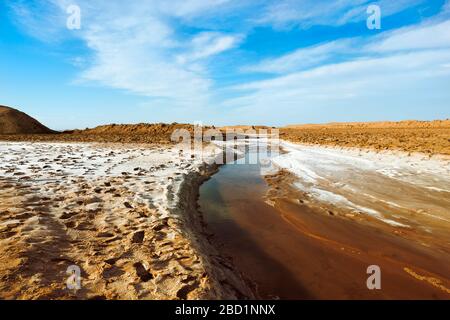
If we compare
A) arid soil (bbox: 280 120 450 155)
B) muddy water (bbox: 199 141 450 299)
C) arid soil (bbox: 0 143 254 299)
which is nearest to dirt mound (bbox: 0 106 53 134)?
arid soil (bbox: 280 120 450 155)

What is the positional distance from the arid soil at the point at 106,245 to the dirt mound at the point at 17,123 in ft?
136

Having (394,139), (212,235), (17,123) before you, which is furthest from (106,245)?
(17,123)

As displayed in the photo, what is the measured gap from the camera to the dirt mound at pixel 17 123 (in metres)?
42.3

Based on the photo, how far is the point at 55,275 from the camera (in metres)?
3.81

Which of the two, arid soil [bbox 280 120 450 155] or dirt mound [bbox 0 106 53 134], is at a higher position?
dirt mound [bbox 0 106 53 134]

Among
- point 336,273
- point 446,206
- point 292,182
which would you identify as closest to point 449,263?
point 336,273

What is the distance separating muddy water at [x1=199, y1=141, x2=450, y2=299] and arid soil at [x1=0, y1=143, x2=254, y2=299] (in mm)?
676

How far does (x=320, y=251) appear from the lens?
222 inches

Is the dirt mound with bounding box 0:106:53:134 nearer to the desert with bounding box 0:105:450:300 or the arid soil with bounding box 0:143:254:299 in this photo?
the desert with bounding box 0:105:450:300

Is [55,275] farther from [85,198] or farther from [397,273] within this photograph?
[397,273]

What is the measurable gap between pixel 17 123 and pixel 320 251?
167ft

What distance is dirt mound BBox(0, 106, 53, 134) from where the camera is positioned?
139ft

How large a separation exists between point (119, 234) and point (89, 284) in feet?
5.43

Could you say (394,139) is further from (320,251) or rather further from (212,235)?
(212,235)
